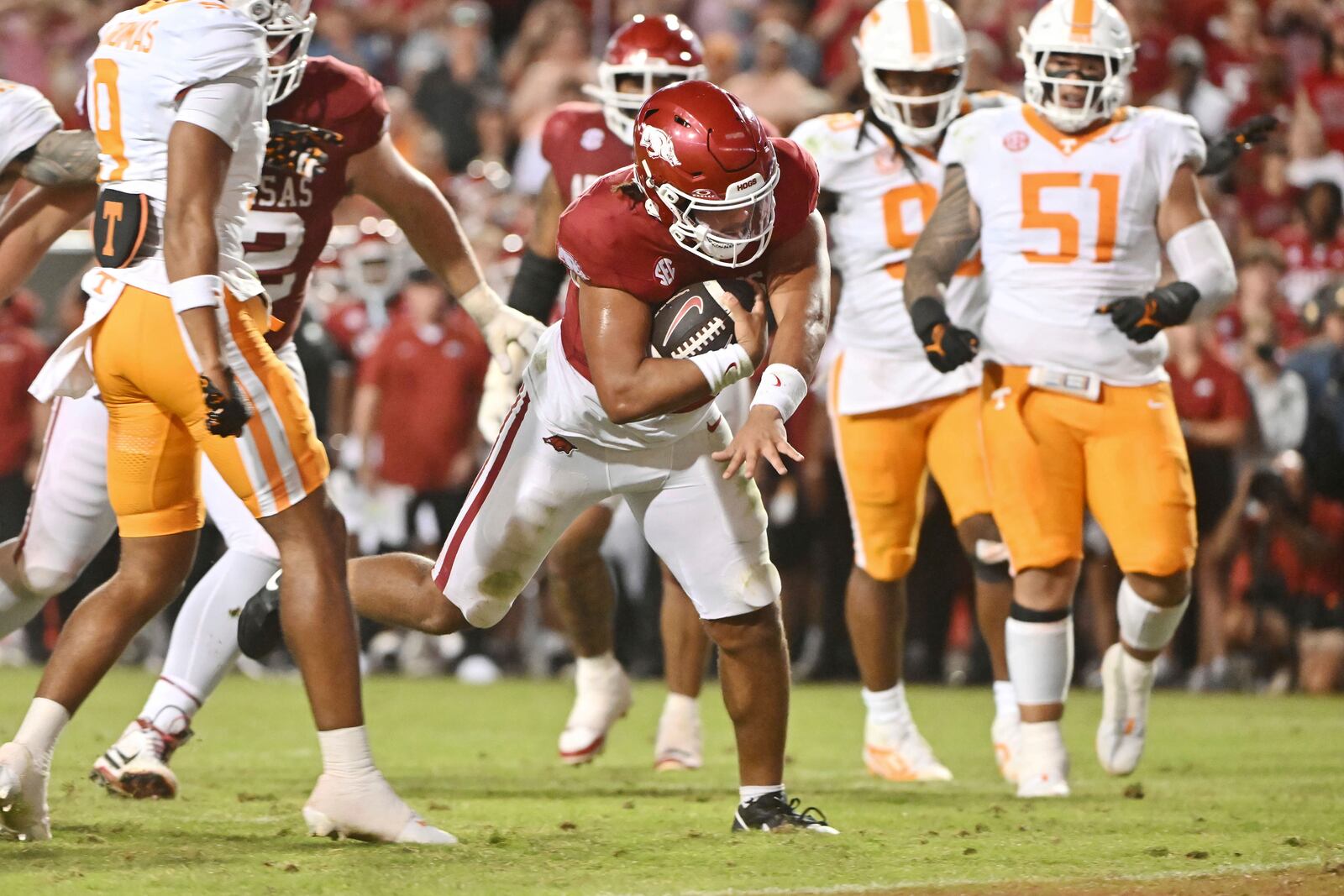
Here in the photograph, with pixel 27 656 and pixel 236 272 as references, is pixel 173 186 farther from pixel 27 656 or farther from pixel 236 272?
pixel 27 656

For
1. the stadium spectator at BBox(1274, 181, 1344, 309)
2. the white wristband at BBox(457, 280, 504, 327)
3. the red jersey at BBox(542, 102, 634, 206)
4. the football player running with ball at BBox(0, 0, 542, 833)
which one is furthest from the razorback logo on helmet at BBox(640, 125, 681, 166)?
the stadium spectator at BBox(1274, 181, 1344, 309)

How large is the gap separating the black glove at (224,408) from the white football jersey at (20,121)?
113cm

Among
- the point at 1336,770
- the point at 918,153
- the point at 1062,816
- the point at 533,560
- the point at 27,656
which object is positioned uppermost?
the point at 918,153

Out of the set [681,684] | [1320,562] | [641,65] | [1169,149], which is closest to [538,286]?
[641,65]

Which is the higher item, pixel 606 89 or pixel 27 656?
pixel 606 89

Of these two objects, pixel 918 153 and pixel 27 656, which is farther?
pixel 27 656

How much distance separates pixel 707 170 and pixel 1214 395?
5.91 metres

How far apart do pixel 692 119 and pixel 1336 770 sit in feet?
11.4

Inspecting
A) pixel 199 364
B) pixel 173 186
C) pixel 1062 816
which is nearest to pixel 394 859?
pixel 199 364

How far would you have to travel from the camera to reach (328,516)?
441 centimetres

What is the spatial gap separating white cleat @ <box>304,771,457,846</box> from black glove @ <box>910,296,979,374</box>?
2.15m

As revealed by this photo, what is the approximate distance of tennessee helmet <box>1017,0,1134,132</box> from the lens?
5.95 meters

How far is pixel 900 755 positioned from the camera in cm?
634

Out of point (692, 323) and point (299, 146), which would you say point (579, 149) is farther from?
point (692, 323)
